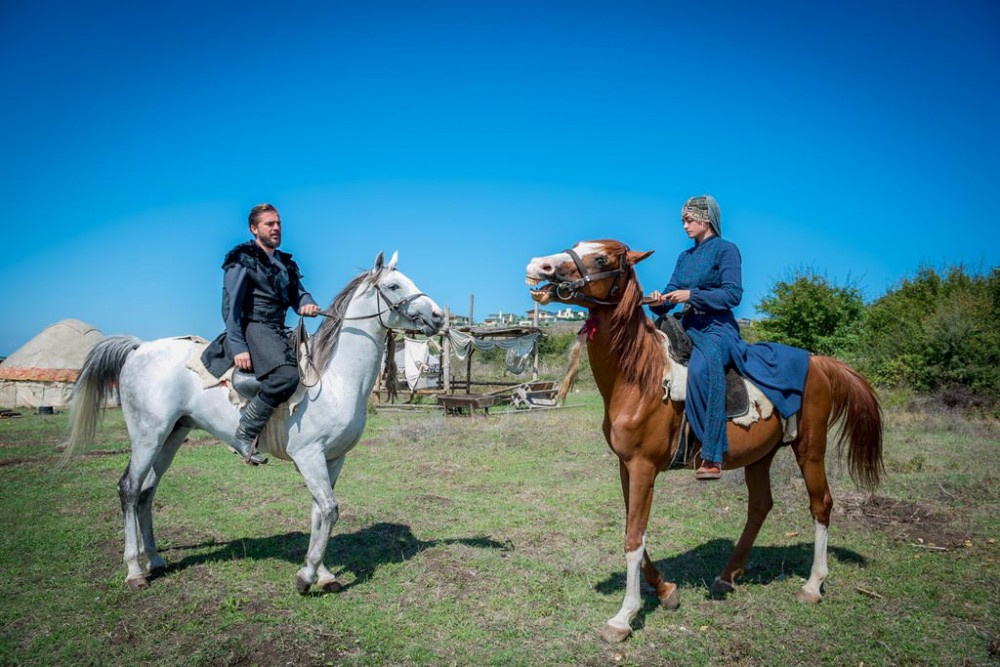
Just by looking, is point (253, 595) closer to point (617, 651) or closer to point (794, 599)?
point (617, 651)

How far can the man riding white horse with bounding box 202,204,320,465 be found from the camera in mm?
4352

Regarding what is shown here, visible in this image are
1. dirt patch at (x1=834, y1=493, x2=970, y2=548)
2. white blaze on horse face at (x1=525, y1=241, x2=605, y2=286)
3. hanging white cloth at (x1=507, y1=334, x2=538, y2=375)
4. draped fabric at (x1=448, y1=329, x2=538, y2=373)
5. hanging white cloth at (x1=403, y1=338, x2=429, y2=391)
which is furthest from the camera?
→ hanging white cloth at (x1=507, y1=334, x2=538, y2=375)

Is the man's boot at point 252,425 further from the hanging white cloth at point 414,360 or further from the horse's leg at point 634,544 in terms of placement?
the hanging white cloth at point 414,360

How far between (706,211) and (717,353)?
115 centimetres

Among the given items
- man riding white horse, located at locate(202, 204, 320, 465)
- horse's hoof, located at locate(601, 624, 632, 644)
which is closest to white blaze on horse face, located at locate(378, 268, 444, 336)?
man riding white horse, located at locate(202, 204, 320, 465)

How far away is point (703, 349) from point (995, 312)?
16779mm

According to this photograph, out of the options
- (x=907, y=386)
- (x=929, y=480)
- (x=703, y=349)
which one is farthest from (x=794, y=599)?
(x=907, y=386)

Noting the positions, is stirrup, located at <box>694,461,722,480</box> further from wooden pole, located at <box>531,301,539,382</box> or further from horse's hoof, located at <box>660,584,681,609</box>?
wooden pole, located at <box>531,301,539,382</box>

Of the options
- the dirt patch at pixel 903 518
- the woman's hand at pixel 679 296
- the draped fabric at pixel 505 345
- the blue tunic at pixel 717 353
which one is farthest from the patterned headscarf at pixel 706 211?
the draped fabric at pixel 505 345

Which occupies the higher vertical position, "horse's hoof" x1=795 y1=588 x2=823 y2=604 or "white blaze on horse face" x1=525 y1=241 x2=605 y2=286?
"white blaze on horse face" x1=525 y1=241 x2=605 y2=286

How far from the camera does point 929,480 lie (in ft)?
24.7

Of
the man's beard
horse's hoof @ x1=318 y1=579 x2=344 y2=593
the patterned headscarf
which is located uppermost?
the patterned headscarf

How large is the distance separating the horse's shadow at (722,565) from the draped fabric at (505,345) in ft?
51.2

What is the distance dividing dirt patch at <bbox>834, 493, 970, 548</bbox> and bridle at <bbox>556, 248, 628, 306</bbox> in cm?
442
